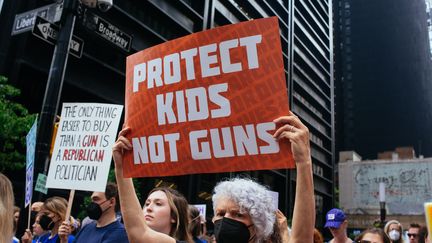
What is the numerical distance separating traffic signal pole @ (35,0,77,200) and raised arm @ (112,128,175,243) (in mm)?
3365

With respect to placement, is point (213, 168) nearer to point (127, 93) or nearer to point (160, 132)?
point (160, 132)

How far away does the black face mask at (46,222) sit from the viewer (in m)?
4.79

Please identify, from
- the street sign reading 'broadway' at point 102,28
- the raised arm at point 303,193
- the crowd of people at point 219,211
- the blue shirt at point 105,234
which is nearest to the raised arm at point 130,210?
the crowd of people at point 219,211

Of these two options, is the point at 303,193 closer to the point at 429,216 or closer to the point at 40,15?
the point at 429,216

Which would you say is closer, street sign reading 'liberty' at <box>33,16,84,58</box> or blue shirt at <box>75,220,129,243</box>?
blue shirt at <box>75,220,129,243</box>

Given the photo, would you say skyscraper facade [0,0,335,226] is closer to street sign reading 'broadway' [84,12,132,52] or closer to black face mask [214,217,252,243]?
street sign reading 'broadway' [84,12,132,52]

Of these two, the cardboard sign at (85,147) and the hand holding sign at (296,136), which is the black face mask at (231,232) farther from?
the cardboard sign at (85,147)

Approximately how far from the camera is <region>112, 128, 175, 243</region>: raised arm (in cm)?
270

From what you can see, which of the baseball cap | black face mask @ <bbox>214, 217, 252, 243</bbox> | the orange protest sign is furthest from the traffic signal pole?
black face mask @ <bbox>214, 217, 252, 243</bbox>

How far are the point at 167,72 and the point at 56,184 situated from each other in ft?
7.41

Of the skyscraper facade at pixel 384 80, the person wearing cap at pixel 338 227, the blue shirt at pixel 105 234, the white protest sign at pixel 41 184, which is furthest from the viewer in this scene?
the skyscraper facade at pixel 384 80

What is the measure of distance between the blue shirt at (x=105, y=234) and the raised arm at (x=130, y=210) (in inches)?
43.6

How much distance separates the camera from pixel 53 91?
604 centimetres

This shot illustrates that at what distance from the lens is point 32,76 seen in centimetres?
1841
